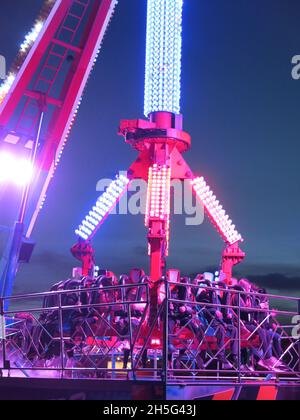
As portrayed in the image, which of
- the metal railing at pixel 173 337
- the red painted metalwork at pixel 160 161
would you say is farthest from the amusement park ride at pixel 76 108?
the metal railing at pixel 173 337

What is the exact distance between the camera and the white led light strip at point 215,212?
20.6 metres

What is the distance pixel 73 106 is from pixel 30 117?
129 cm

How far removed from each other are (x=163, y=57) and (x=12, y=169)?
5414 mm

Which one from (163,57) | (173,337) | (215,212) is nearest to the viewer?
(173,337)

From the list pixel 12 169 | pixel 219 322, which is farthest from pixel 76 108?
pixel 219 322

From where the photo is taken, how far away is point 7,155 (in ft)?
61.6

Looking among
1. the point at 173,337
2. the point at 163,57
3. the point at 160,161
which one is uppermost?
the point at 163,57

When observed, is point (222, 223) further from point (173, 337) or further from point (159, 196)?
point (173, 337)

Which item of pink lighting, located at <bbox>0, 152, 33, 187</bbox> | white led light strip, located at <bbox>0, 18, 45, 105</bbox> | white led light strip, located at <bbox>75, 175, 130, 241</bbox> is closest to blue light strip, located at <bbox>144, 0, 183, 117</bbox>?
white led light strip, located at <bbox>75, 175, 130, 241</bbox>

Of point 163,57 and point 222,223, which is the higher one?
point 163,57

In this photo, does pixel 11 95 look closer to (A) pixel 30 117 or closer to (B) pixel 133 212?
(A) pixel 30 117

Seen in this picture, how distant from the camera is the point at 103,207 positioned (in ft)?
68.1

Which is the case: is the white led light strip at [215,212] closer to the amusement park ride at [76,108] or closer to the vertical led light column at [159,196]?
the amusement park ride at [76,108]
